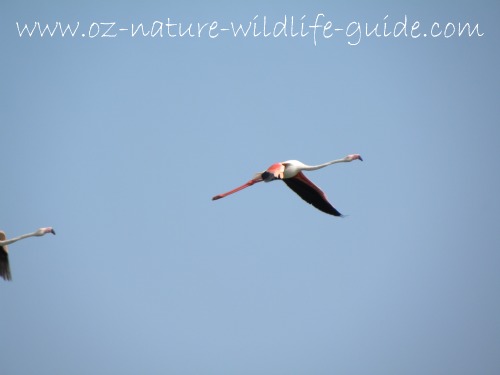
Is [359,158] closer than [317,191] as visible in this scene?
Yes

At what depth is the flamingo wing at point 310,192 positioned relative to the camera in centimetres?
2332

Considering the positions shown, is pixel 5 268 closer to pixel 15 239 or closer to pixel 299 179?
pixel 15 239

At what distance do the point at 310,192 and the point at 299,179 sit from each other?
0.49 meters

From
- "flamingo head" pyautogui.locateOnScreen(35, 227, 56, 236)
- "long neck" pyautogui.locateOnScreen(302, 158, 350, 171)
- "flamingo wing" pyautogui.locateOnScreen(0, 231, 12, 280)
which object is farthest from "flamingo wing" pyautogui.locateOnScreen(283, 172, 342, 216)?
"flamingo wing" pyautogui.locateOnScreen(0, 231, 12, 280)

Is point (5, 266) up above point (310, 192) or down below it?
below

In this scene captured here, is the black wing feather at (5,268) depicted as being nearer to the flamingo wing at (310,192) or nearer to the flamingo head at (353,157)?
the flamingo wing at (310,192)

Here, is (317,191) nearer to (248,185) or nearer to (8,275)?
(248,185)

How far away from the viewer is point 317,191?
76.6 ft

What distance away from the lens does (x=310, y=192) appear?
77.2 feet

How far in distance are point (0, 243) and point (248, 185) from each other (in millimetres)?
7021

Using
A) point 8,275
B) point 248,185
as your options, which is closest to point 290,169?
point 248,185

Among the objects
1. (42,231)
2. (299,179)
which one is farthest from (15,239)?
(299,179)

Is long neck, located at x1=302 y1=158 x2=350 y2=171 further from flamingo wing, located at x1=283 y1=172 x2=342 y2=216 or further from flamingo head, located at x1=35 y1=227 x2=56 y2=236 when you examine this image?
flamingo head, located at x1=35 y1=227 x2=56 y2=236

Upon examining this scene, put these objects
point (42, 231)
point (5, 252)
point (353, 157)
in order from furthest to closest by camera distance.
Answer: point (5, 252) → point (42, 231) → point (353, 157)
